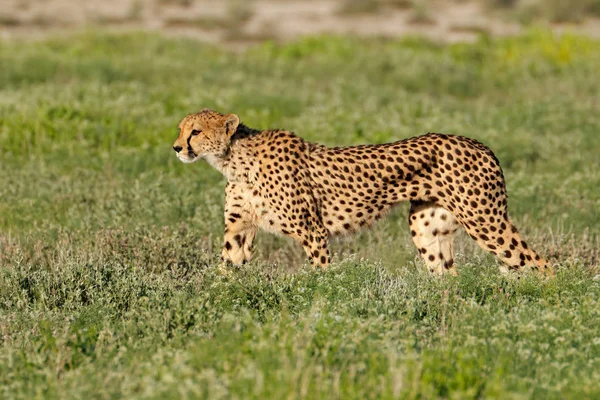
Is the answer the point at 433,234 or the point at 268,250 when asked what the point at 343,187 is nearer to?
the point at 433,234

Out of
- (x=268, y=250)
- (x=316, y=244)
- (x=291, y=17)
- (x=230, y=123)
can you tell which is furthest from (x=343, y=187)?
(x=291, y=17)

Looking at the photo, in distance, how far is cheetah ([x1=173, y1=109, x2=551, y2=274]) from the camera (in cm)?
638

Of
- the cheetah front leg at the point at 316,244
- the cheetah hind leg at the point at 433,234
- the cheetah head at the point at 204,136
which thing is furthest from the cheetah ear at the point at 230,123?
the cheetah hind leg at the point at 433,234

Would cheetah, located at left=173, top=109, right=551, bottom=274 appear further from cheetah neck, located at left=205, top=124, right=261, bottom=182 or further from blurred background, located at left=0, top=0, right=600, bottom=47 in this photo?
blurred background, located at left=0, top=0, right=600, bottom=47

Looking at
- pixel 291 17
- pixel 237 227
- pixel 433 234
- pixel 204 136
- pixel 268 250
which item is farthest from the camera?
pixel 291 17

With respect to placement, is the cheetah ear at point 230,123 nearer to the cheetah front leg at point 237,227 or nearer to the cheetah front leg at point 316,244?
the cheetah front leg at point 237,227

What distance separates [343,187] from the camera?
259 inches

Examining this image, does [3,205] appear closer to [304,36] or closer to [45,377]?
[45,377]

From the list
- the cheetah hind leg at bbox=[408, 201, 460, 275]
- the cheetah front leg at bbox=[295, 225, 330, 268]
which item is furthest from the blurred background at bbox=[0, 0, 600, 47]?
the cheetah front leg at bbox=[295, 225, 330, 268]

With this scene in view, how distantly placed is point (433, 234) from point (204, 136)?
159 cm

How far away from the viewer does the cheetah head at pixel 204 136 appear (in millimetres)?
6367

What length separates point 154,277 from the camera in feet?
21.4

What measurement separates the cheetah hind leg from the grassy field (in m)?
0.14

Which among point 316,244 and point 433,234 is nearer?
point 316,244
